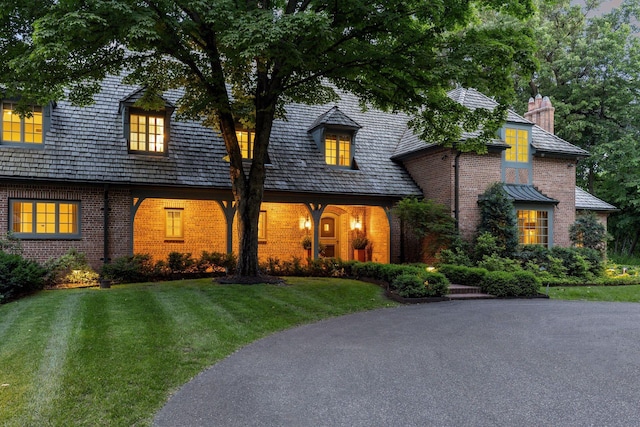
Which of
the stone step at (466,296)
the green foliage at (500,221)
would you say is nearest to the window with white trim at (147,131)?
the stone step at (466,296)

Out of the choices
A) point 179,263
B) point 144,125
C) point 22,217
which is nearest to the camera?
point 22,217

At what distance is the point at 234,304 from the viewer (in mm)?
9812

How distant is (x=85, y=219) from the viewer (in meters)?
14.2

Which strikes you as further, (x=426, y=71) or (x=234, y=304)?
(x=426, y=71)

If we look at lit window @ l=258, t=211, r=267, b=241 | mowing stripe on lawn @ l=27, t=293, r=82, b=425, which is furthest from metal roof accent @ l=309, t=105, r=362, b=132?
mowing stripe on lawn @ l=27, t=293, r=82, b=425

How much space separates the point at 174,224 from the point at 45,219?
4948mm

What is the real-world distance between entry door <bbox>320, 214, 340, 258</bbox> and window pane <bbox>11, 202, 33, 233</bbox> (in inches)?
432

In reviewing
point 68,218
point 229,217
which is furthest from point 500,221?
point 68,218

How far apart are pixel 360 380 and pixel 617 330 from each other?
18.6 feet

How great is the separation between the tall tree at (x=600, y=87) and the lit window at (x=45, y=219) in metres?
24.3

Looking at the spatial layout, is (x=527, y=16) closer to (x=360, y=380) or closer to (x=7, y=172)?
(x=360, y=380)

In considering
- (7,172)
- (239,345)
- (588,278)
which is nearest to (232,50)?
(239,345)

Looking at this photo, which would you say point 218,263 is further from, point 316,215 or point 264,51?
point 264,51

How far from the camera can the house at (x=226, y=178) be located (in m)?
14.0
